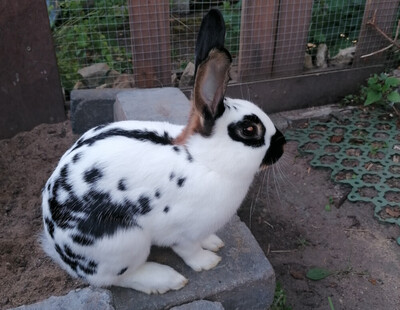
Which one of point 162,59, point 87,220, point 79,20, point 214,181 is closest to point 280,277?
point 214,181

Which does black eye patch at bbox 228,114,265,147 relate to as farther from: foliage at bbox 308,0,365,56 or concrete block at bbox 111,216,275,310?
foliage at bbox 308,0,365,56

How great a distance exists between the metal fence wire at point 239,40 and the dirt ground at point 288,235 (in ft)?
2.41

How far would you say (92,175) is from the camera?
176cm

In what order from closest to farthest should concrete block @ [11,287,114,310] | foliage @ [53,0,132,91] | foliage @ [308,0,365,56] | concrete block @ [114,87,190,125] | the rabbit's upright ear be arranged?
the rabbit's upright ear < concrete block @ [11,287,114,310] < concrete block @ [114,87,190,125] < foliage @ [53,0,132,91] < foliage @ [308,0,365,56]

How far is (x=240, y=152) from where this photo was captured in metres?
1.76

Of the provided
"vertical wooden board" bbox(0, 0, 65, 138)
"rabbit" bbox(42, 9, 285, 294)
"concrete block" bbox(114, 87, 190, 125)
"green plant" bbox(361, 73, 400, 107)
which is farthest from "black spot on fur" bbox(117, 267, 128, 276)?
"green plant" bbox(361, 73, 400, 107)

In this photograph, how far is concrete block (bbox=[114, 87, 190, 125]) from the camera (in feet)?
9.28

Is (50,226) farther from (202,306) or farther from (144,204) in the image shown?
(202,306)

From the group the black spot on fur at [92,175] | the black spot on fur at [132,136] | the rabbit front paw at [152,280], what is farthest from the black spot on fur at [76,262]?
the black spot on fur at [132,136]

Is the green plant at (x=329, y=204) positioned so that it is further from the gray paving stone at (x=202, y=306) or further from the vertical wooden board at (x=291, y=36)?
the gray paving stone at (x=202, y=306)

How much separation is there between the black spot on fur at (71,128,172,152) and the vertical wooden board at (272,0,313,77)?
7.33 feet

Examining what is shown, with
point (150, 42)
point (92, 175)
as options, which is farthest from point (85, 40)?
point (92, 175)

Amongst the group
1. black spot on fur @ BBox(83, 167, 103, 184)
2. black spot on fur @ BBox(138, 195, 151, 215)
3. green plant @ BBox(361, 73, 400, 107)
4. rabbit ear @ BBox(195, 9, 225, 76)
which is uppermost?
rabbit ear @ BBox(195, 9, 225, 76)

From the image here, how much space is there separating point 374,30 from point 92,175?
3214 millimetres
